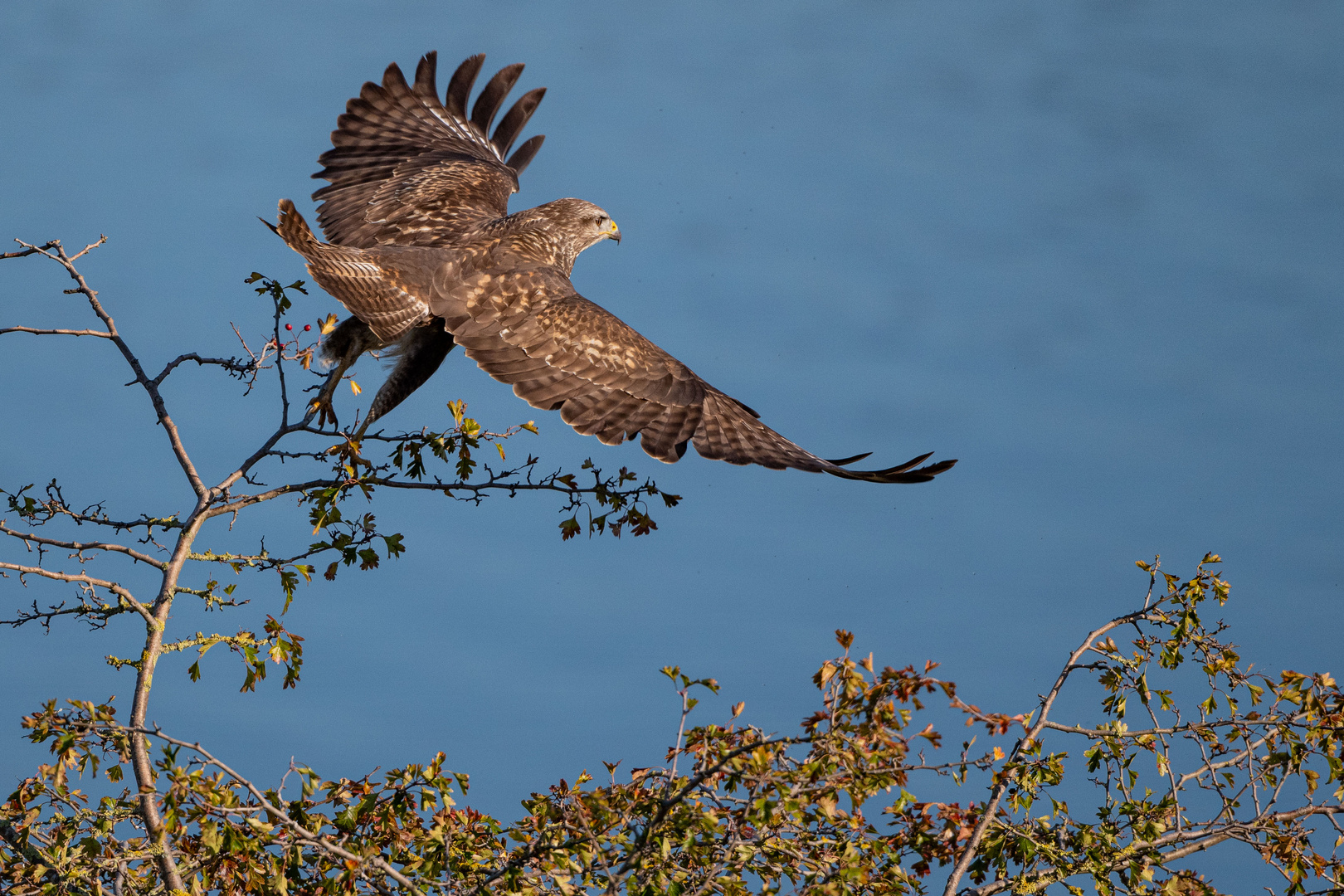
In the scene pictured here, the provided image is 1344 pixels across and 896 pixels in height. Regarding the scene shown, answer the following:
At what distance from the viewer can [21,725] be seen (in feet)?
13.5

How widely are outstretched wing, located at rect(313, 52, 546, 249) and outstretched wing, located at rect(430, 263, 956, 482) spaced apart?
1.45m

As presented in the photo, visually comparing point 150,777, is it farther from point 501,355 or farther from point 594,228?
point 594,228

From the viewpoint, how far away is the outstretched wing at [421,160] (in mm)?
8789

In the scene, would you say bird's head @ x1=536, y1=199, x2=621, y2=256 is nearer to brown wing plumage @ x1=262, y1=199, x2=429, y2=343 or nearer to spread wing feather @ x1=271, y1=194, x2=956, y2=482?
spread wing feather @ x1=271, y1=194, x2=956, y2=482

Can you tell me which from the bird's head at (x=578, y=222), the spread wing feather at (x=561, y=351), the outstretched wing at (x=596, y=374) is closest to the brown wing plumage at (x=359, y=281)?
the spread wing feather at (x=561, y=351)

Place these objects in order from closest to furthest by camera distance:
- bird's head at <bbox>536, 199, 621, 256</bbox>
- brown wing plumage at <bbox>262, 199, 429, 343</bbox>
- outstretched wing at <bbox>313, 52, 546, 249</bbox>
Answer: brown wing plumage at <bbox>262, 199, 429, 343</bbox>, bird's head at <bbox>536, 199, 621, 256</bbox>, outstretched wing at <bbox>313, 52, 546, 249</bbox>

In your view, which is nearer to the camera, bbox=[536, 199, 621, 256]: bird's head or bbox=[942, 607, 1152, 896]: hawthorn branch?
bbox=[942, 607, 1152, 896]: hawthorn branch

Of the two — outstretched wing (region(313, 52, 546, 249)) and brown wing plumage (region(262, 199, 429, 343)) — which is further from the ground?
outstretched wing (region(313, 52, 546, 249))

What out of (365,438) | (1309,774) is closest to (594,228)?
(365,438)

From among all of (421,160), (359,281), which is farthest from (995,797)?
(421,160)

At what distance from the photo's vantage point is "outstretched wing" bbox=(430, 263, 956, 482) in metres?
6.41

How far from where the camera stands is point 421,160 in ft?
32.7

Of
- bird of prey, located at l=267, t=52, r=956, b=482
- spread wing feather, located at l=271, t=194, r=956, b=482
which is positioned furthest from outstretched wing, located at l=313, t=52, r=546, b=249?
spread wing feather, located at l=271, t=194, r=956, b=482

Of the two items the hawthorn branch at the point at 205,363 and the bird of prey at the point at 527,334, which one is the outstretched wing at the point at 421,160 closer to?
the bird of prey at the point at 527,334
